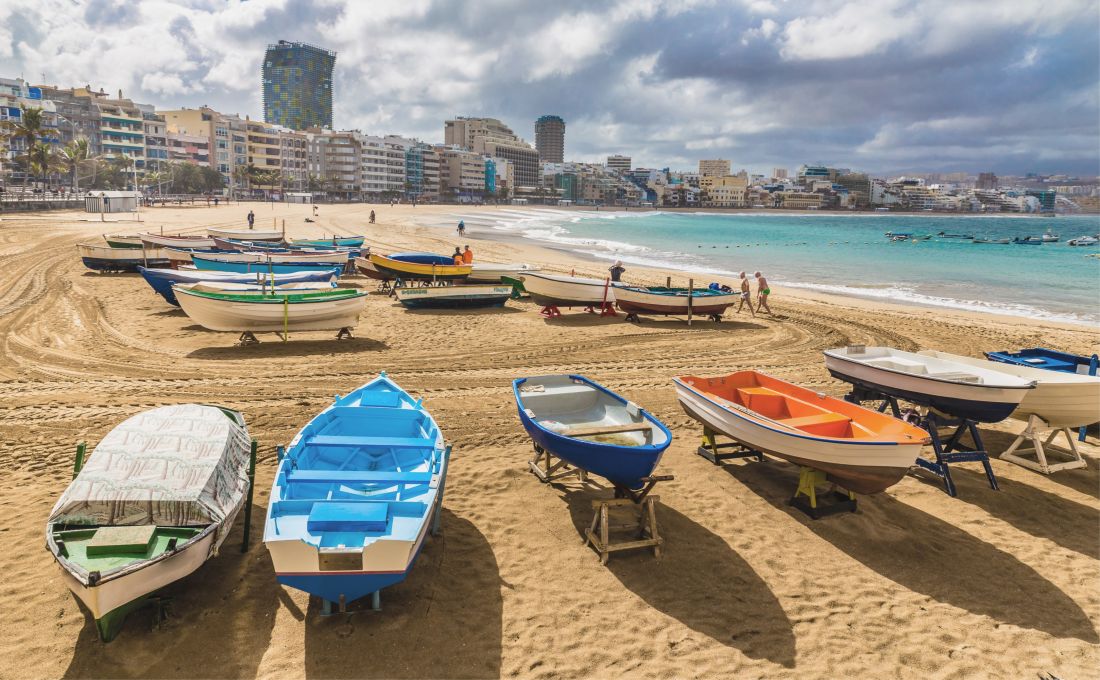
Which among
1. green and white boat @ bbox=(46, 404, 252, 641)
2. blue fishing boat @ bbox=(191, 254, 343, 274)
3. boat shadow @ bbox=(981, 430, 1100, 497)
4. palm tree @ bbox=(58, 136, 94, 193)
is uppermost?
palm tree @ bbox=(58, 136, 94, 193)

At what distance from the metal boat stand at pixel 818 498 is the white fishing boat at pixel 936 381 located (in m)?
2.08

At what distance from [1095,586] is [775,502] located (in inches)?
135

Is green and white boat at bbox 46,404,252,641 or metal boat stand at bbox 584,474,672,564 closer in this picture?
green and white boat at bbox 46,404,252,641

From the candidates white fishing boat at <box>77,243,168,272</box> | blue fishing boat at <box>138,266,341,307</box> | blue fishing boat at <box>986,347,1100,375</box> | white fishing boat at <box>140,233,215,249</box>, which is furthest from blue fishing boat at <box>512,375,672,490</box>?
white fishing boat at <box>140,233,215,249</box>

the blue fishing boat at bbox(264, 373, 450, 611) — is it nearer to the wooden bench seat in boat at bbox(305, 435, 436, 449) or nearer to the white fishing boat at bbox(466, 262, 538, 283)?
the wooden bench seat in boat at bbox(305, 435, 436, 449)

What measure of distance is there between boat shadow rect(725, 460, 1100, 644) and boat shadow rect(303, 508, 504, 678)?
430cm

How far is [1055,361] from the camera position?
479 inches

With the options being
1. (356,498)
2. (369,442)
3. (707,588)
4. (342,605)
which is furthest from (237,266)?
(707,588)

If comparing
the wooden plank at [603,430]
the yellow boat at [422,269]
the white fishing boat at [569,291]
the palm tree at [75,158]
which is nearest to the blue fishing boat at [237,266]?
the yellow boat at [422,269]

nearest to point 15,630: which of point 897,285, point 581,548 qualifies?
point 581,548

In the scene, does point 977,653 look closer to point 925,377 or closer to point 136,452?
point 925,377

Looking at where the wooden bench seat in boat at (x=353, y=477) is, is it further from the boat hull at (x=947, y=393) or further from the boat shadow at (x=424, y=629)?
the boat hull at (x=947, y=393)

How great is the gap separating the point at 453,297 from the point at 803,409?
13.7m

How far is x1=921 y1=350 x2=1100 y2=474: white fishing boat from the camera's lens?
9594mm
